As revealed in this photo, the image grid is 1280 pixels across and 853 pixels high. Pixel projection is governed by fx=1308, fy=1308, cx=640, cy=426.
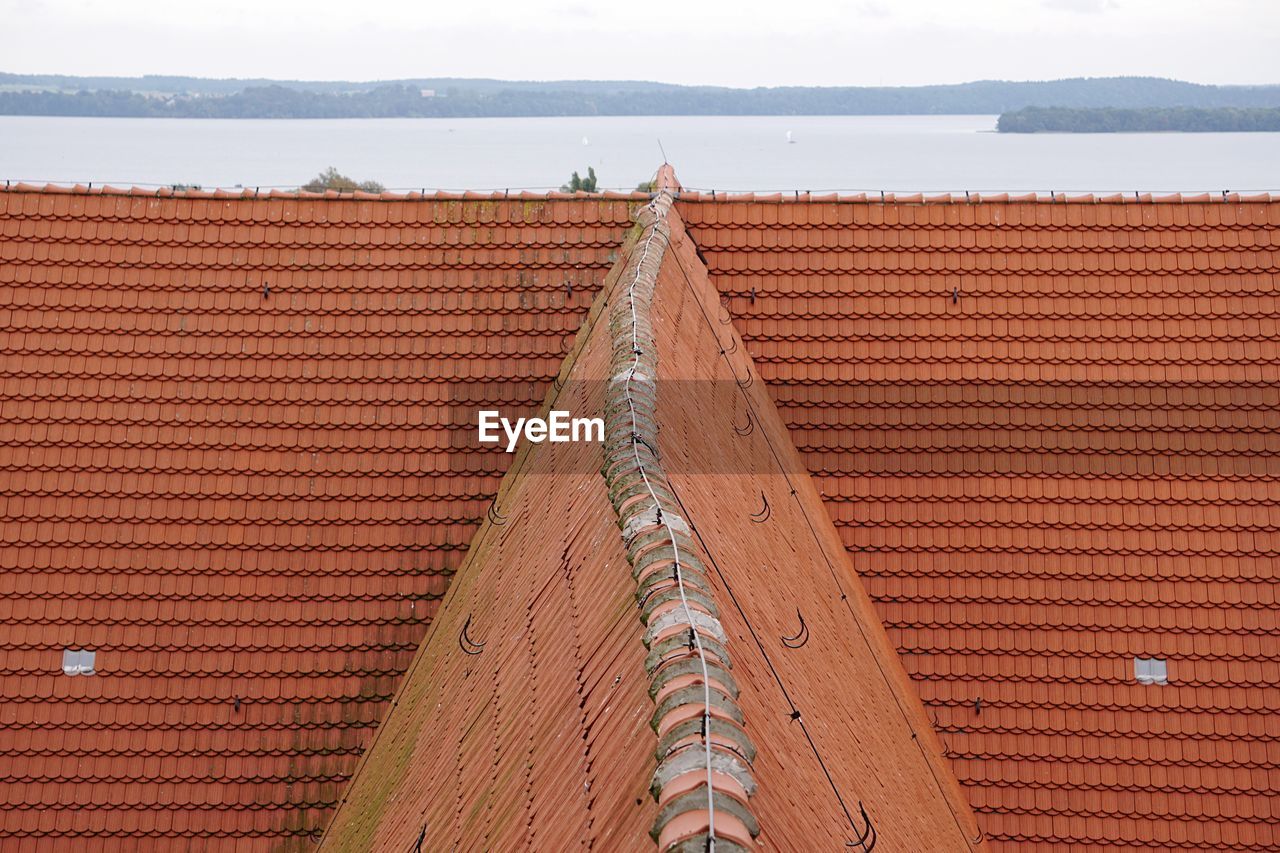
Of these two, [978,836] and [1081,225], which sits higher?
[1081,225]

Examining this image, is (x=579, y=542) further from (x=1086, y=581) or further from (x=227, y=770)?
Result: (x=1086, y=581)

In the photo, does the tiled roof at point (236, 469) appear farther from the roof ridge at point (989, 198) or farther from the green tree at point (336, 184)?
the green tree at point (336, 184)

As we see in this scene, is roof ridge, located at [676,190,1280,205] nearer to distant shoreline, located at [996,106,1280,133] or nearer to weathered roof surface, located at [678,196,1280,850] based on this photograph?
weathered roof surface, located at [678,196,1280,850]

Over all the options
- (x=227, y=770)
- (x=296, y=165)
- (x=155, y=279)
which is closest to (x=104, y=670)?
(x=227, y=770)

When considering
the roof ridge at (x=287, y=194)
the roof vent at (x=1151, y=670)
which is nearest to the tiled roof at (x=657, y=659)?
the roof ridge at (x=287, y=194)

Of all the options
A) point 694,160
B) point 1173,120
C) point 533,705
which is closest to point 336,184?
point 694,160
